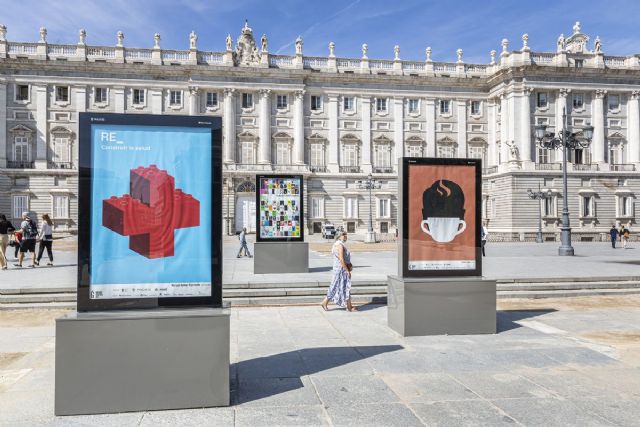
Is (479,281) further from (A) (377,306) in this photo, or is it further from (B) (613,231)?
(B) (613,231)

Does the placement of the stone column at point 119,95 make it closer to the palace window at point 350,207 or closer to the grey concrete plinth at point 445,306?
the palace window at point 350,207

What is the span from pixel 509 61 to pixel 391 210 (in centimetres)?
1833

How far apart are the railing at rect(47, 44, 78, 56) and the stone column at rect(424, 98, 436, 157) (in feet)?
113

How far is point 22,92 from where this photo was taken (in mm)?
48344

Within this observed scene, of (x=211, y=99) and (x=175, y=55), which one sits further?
(x=211, y=99)

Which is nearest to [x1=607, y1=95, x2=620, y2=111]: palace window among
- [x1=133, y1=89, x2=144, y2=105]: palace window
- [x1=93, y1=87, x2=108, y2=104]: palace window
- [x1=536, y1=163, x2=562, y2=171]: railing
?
[x1=536, y1=163, x2=562, y2=171]: railing

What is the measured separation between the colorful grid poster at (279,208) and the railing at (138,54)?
38.9 m

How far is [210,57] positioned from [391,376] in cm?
4913

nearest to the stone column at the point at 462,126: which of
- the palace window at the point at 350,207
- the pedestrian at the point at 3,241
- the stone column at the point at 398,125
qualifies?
the stone column at the point at 398,125

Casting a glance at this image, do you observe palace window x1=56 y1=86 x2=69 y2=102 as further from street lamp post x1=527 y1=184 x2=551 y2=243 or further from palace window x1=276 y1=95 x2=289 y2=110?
street lamp post x1=527 y1=184 x2=551 y2=243

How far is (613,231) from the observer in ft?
111

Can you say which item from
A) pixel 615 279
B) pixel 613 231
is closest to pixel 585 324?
pixel 615 279

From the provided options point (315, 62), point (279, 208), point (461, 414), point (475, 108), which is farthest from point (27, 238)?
point (475, 108)

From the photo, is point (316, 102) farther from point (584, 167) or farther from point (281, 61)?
point (584, 167)
